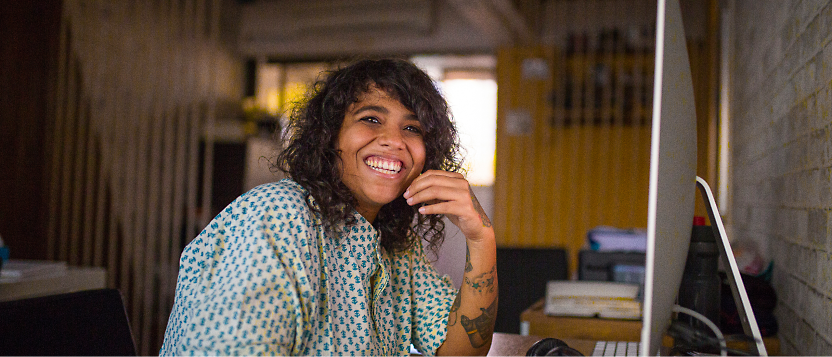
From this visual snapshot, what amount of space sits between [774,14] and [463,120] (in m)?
3.48

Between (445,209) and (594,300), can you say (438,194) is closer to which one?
(445,209)

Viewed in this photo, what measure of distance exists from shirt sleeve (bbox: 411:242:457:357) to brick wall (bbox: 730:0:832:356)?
0.71m

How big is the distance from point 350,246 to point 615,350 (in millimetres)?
581

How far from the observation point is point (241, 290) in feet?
2.81

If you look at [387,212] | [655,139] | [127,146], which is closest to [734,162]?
[387,212]

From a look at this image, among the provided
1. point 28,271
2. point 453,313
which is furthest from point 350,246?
point 28,271

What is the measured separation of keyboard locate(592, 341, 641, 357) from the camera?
46.4 inches

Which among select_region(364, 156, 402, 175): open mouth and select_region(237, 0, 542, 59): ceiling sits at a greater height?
select_region(237, 0, 542, 59): ceiling

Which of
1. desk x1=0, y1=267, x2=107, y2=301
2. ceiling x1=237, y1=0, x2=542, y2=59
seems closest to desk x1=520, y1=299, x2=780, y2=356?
desk x1=0, y1=267, x2=107, y2=301

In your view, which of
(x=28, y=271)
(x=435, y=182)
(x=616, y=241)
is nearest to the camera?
(x=435, y=182)

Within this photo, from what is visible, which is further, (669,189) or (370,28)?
(370,28)

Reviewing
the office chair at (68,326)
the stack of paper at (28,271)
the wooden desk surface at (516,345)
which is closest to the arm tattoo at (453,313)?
the wooden desk surface at (516,345)

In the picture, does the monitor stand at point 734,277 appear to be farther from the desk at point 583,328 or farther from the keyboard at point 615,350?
the desk at point 583,328

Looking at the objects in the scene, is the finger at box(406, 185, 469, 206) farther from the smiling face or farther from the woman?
the smiling face
